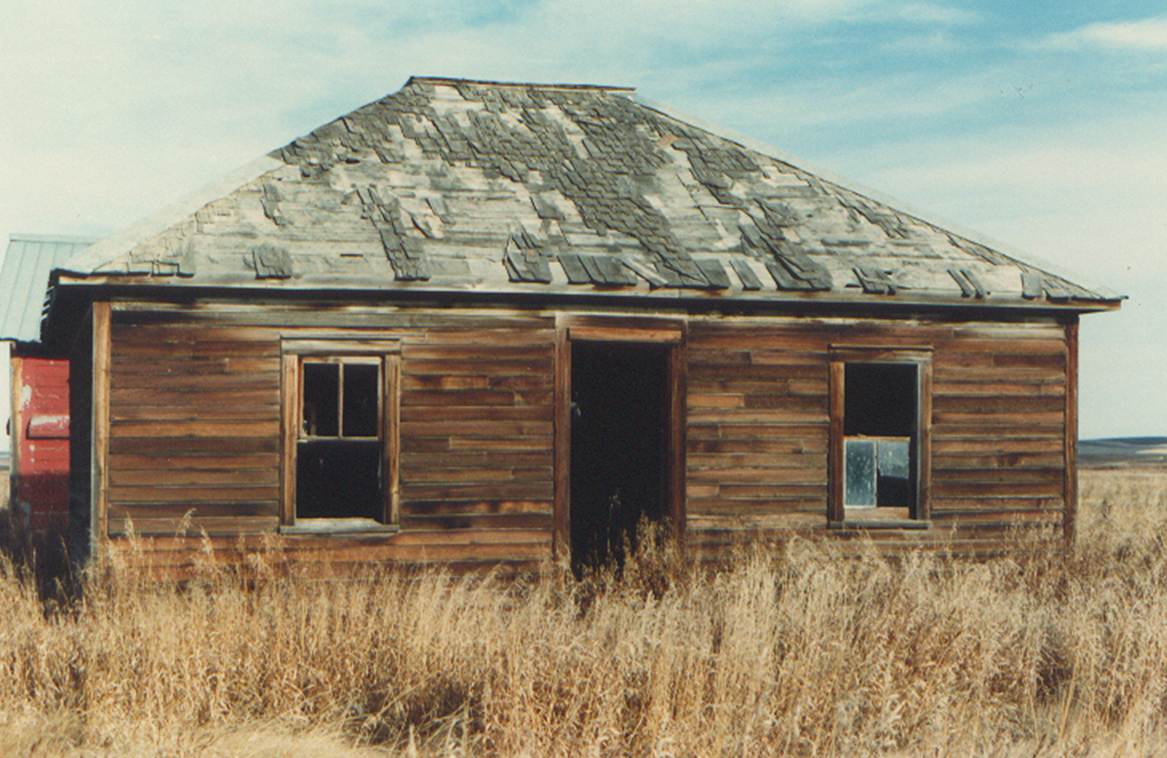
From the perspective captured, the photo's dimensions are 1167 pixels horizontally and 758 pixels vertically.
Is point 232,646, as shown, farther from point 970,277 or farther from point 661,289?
point 970,277

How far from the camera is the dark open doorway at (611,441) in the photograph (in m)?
13.4

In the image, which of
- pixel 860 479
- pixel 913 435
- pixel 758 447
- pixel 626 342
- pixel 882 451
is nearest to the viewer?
pixel 626 342

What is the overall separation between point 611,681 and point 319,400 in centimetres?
974

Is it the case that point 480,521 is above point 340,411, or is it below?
below

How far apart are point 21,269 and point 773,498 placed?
13531 mm

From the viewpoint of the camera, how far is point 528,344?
416 inches

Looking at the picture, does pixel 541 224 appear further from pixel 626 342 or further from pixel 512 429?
pixel 512 429

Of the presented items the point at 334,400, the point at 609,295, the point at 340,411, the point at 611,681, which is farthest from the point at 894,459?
the point at 611,681

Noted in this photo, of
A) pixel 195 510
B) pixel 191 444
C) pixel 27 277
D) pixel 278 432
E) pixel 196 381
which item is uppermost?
pixel 27 277

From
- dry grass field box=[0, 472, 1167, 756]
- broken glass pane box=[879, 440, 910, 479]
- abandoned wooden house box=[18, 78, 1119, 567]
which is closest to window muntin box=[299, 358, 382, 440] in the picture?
abandoned wooden house box=[18, 78, 1119, 567]

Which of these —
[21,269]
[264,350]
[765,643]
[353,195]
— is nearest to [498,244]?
[353,195]

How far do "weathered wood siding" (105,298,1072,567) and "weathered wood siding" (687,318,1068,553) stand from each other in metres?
0.02

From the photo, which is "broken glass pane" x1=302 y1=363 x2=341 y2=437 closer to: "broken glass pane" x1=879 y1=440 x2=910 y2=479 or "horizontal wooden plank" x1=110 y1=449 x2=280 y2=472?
"horizontal wooden plank" x1=110 y1=449 x2=280 y2=472

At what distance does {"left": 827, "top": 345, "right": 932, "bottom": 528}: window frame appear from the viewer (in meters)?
11.1
